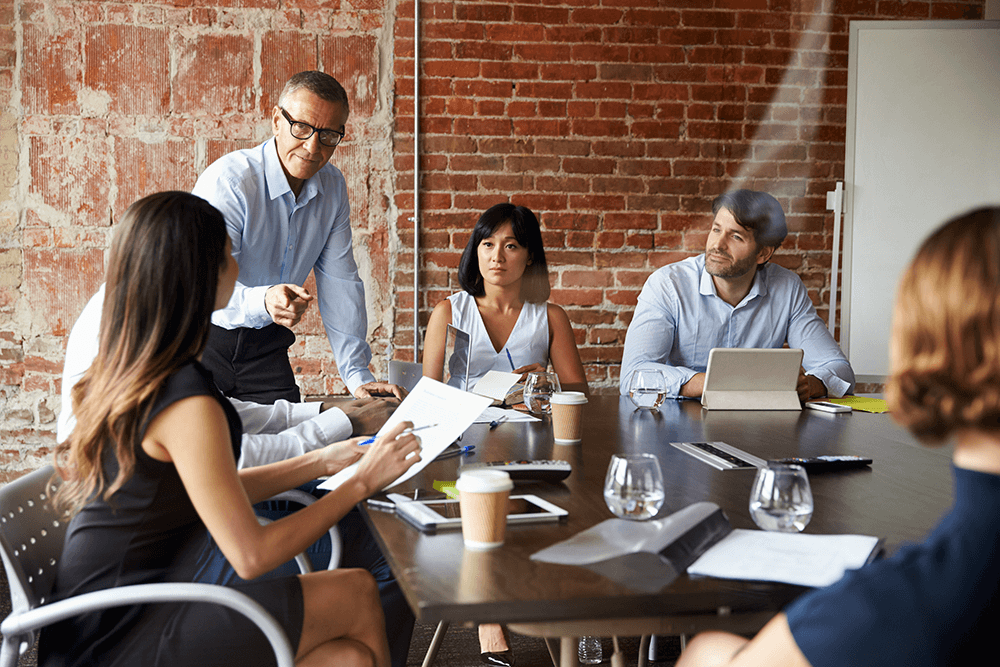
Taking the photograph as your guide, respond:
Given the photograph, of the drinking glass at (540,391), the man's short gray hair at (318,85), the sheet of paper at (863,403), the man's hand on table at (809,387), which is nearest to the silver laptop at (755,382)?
the man's hand on table at (809,387)

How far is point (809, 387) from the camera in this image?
2.57 meters

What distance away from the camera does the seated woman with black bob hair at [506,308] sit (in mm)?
3109

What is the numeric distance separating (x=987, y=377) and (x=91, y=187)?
3606 mm

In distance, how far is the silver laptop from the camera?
2.42 meters

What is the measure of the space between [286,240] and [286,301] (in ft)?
2.42

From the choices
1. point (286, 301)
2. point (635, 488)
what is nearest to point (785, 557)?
point (635, 488)

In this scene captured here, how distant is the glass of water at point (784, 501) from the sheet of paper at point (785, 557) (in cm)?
2

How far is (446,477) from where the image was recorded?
5.21ft

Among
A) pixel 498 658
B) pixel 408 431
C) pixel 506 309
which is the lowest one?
pixel 498 658

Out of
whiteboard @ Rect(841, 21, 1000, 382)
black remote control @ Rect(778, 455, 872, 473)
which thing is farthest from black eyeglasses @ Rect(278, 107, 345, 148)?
whiteboard @ Rect(841, 21, 1000, 382)

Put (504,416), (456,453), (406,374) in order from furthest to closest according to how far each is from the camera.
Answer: (406,374) < (504,416) < (456,453)

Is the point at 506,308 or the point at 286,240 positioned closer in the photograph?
the point at 286,240

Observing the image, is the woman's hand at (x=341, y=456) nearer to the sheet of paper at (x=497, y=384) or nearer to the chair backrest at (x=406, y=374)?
the chair backrest at (x=406, y=374)

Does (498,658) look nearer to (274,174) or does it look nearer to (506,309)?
(506,309)
